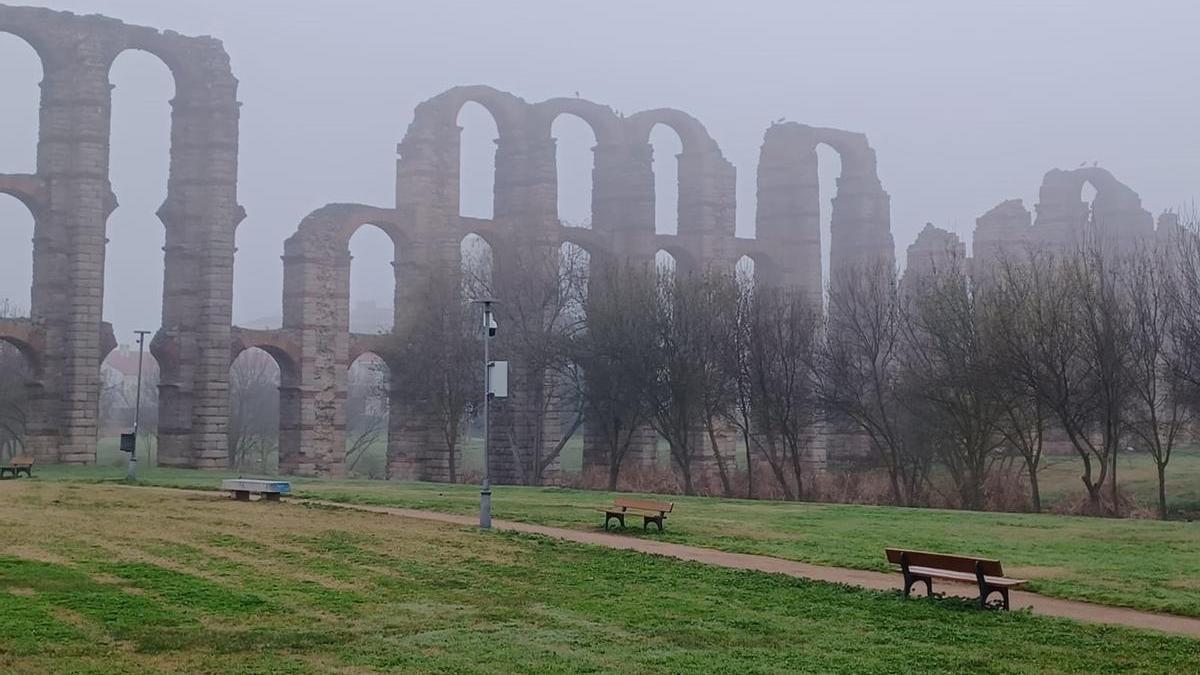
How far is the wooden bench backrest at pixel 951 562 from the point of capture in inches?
470

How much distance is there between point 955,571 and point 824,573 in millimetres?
2486

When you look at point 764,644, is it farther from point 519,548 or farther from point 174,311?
point 174,311

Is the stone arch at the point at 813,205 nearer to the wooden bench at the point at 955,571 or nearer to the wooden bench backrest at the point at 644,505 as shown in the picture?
the wooden bench backrest at the point at 644,505

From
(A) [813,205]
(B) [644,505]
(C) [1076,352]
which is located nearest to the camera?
(B) [644,505]

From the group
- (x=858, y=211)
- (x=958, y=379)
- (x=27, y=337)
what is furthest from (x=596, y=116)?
(x=958, y=379)

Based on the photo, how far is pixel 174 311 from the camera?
140 ft

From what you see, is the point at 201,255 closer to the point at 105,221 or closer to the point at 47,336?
the point at 105,221

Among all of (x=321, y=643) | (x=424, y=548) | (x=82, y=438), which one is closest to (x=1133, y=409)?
(x=424, y=548)

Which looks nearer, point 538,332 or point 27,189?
point 27,189

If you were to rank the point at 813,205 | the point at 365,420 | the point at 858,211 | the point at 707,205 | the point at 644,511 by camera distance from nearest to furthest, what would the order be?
the point at 644,511
the point at 707,205
the point at 813,205
the point at 858,211
the point at 365,420

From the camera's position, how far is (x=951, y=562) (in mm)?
12359

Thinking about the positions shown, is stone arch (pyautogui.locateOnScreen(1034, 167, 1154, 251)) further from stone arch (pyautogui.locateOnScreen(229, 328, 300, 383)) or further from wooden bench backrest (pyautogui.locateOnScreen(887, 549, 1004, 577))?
wooden bench backrest (pyautogui.locateOnScreen(887, 549, 1004, 577))

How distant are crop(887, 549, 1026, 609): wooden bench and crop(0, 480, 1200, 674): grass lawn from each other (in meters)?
0.26

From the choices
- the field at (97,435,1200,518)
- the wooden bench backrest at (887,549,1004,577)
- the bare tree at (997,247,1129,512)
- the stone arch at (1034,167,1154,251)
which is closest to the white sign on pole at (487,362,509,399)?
the wooden bench backrest at (887,549,1004,577)
